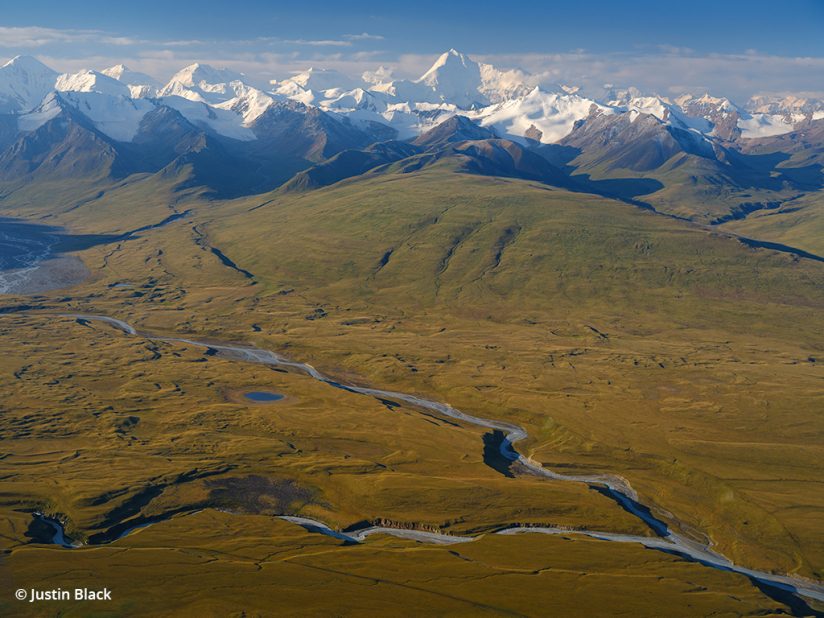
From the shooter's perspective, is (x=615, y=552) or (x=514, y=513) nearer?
(x=615, y=552)

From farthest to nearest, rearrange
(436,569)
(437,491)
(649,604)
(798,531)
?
(437,491) < (798,531) < (436,569) < (649,604)

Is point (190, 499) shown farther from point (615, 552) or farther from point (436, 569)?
point (615, 552)

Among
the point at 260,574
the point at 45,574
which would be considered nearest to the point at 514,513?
the point at 260,574

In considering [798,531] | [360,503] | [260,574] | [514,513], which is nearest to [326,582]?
[260,574]

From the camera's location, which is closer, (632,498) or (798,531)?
(798,531)

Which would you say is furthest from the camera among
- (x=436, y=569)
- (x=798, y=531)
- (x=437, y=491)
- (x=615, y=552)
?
(x=437, y=491)

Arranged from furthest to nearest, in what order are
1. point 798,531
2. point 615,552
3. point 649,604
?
point 798,531
point 615,552
point 649,604

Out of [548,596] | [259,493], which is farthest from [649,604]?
[259,493]

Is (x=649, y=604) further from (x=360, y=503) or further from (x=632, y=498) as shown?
(x=360, y=503)


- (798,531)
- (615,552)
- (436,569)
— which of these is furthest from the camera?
(798,531)
